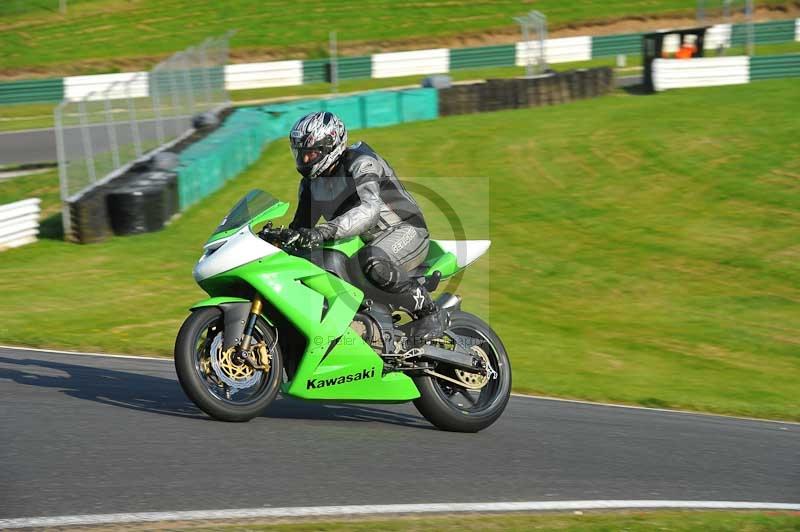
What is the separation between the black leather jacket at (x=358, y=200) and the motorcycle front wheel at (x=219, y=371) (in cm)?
85

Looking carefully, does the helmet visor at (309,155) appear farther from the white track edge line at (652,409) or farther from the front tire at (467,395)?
the white track edge line at (652,409)

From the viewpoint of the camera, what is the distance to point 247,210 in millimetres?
6594

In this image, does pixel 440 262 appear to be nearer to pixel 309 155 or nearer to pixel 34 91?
pixel 309 155

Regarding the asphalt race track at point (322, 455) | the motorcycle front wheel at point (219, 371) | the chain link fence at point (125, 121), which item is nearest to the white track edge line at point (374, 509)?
the asphalt race track at point (322, 455)

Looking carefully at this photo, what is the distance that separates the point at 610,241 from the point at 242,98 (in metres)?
23.5


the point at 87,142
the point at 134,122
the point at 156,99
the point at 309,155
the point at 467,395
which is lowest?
→ the point at 467,395

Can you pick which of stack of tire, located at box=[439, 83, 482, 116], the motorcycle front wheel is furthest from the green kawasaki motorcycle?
stack of tire, located at box=[439, 83, 482, 116]

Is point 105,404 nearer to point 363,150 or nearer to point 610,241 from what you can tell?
point 363,150

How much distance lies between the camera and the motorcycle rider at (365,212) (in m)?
6.59

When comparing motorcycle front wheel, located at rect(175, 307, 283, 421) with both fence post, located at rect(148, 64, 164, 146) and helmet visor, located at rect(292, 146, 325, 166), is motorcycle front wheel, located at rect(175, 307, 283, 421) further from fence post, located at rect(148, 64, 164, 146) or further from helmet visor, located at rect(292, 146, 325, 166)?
fence post, located at rect(148, 64, 164, 146)

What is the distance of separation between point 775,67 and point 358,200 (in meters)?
31.4

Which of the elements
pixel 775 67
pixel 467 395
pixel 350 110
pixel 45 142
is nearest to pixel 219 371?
pixel 467 395

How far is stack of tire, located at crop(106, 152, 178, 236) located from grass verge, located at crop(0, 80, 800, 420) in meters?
0.38

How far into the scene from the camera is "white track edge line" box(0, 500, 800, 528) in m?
4.60
